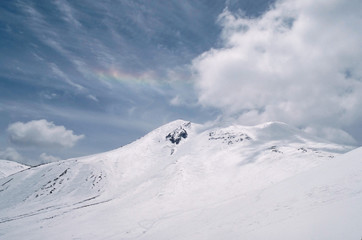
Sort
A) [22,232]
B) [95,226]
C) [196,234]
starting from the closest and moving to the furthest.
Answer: [196,234]
[95,226]
[22,232]

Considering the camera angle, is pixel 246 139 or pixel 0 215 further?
pixel 246 139

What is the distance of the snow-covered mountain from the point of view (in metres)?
19.0

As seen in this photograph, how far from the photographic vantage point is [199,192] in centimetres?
8144

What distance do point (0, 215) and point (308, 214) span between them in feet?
336

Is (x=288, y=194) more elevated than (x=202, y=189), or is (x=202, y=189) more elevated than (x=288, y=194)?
(x=202, y=189)

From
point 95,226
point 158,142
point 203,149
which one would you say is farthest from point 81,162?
point 95,226

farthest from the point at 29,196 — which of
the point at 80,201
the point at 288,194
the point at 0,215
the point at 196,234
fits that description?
the point at 288,194

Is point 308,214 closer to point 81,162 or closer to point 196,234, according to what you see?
point 196,234

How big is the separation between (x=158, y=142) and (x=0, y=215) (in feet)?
388

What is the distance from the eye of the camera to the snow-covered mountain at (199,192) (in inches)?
747

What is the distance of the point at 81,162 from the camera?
5453 inches

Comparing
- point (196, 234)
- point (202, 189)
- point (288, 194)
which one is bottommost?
point (196, 234)

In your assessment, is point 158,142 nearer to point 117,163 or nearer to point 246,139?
point 117,163

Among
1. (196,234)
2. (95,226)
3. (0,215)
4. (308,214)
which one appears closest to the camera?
(308,214)
